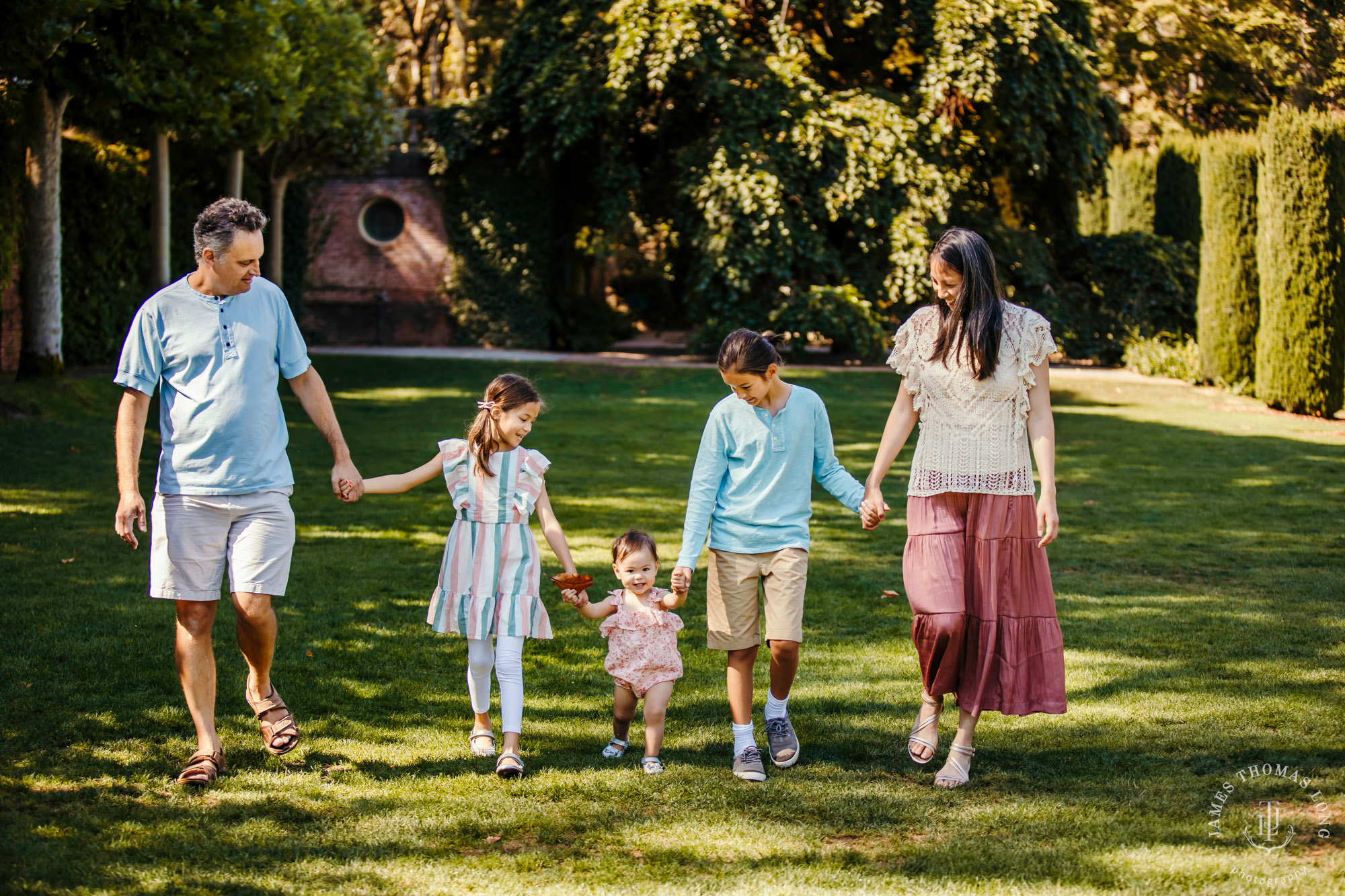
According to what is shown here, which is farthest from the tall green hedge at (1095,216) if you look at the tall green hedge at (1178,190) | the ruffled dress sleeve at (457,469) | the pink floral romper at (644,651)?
the ruffled dress sleeve at (457,469)

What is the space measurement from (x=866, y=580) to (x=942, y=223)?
531 inches

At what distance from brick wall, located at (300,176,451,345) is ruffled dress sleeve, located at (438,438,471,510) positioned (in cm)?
Answer: 2047

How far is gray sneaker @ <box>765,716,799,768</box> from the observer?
13.3ft

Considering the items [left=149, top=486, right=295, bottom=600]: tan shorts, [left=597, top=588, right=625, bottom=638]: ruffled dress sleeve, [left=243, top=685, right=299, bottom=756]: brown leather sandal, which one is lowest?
[left=243, top=685, right=299, bottom=756]: brown leather sandal

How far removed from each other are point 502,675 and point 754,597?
0.93 meters

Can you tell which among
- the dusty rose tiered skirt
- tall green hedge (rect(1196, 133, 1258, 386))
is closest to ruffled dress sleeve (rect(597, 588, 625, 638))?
the dusty rose tiered skirt

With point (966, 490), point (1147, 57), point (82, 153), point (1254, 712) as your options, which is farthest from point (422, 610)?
point (1147, 57)

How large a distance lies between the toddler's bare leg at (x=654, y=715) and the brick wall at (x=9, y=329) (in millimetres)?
15478

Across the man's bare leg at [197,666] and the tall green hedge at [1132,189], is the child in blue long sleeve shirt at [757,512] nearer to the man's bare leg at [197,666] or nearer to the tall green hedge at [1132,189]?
the man's bare leg at [197,666]

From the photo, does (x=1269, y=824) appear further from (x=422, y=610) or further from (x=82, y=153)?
(x=82, y=153)

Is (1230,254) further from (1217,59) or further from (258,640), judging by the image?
(258,640)

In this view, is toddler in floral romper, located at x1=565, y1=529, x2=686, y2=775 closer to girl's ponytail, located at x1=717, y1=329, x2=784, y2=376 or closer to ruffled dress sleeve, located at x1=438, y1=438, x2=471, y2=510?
ruffled dress sleeve, located at x1=438, y1=438, x2=471, y2=510

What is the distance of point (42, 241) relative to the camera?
13.2 meters

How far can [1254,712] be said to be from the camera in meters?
4.51
